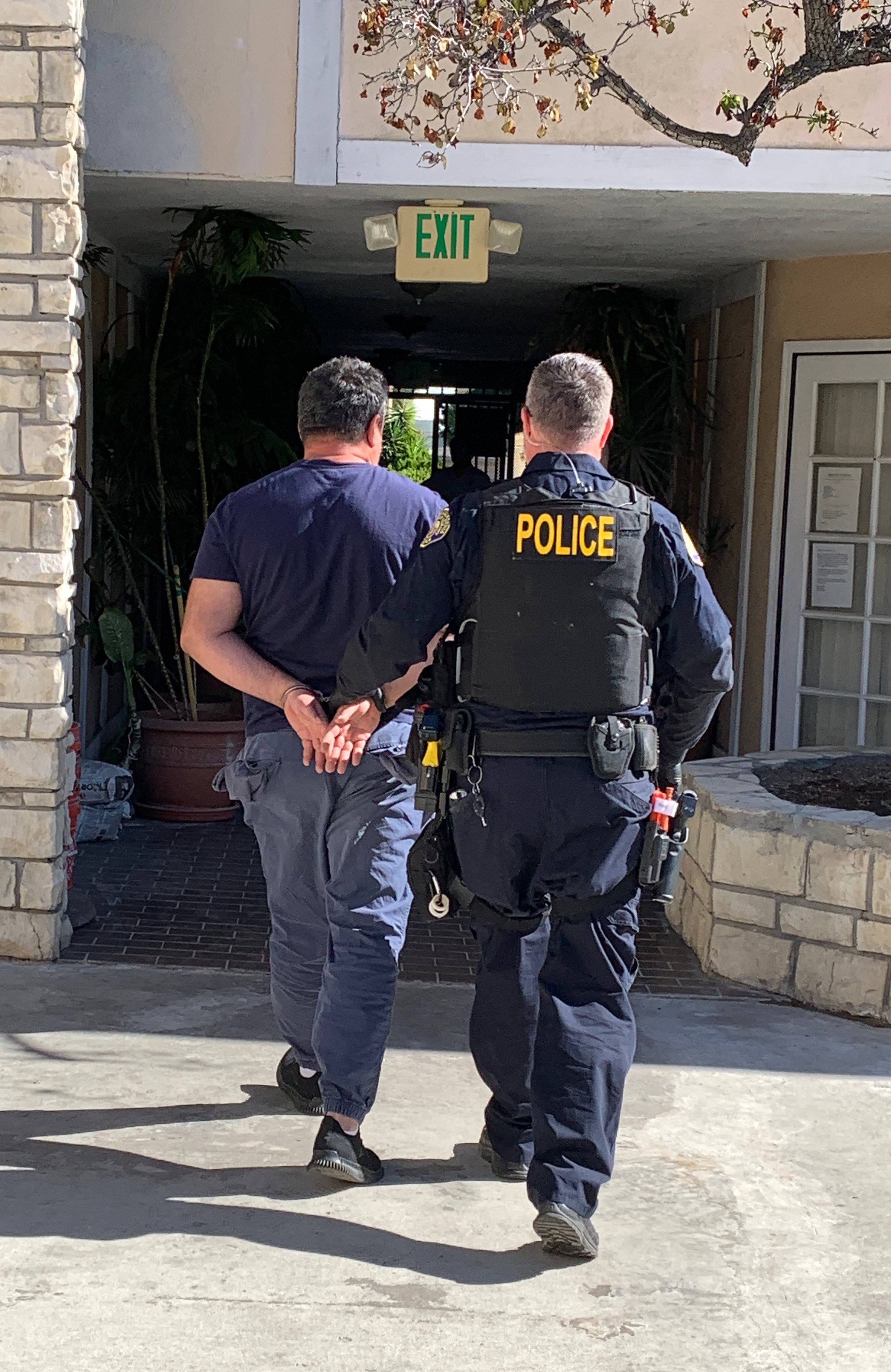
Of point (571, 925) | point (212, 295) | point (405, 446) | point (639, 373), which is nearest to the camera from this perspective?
point (571, 925)

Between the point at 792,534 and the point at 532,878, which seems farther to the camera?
the point at 792,534

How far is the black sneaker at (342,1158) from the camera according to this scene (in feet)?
11.3

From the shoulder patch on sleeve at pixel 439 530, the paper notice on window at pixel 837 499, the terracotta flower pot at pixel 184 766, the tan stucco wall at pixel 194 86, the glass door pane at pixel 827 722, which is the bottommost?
the terracotta flower pot at pixel 184 766

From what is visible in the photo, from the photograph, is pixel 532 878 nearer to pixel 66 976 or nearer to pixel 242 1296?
pixel 242 1296

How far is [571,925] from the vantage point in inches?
127

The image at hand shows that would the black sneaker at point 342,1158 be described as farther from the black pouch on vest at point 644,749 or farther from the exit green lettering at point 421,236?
the exit green lettering at point 421,236

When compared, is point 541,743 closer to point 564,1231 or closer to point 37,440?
point 564,1231

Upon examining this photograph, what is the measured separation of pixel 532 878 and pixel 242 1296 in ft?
3.31

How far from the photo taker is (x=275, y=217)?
7.09 meters

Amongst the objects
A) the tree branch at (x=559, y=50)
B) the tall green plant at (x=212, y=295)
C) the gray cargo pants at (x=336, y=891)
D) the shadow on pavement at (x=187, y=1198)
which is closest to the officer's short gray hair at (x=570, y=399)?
the gray cargo pants at (x=336, y=891)

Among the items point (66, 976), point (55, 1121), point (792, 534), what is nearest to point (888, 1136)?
point (55, 1121)

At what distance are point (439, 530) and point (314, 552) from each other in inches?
17.8

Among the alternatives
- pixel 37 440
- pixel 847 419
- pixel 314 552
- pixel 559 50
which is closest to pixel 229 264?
pixel 37 440

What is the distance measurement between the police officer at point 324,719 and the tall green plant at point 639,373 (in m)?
5.41
